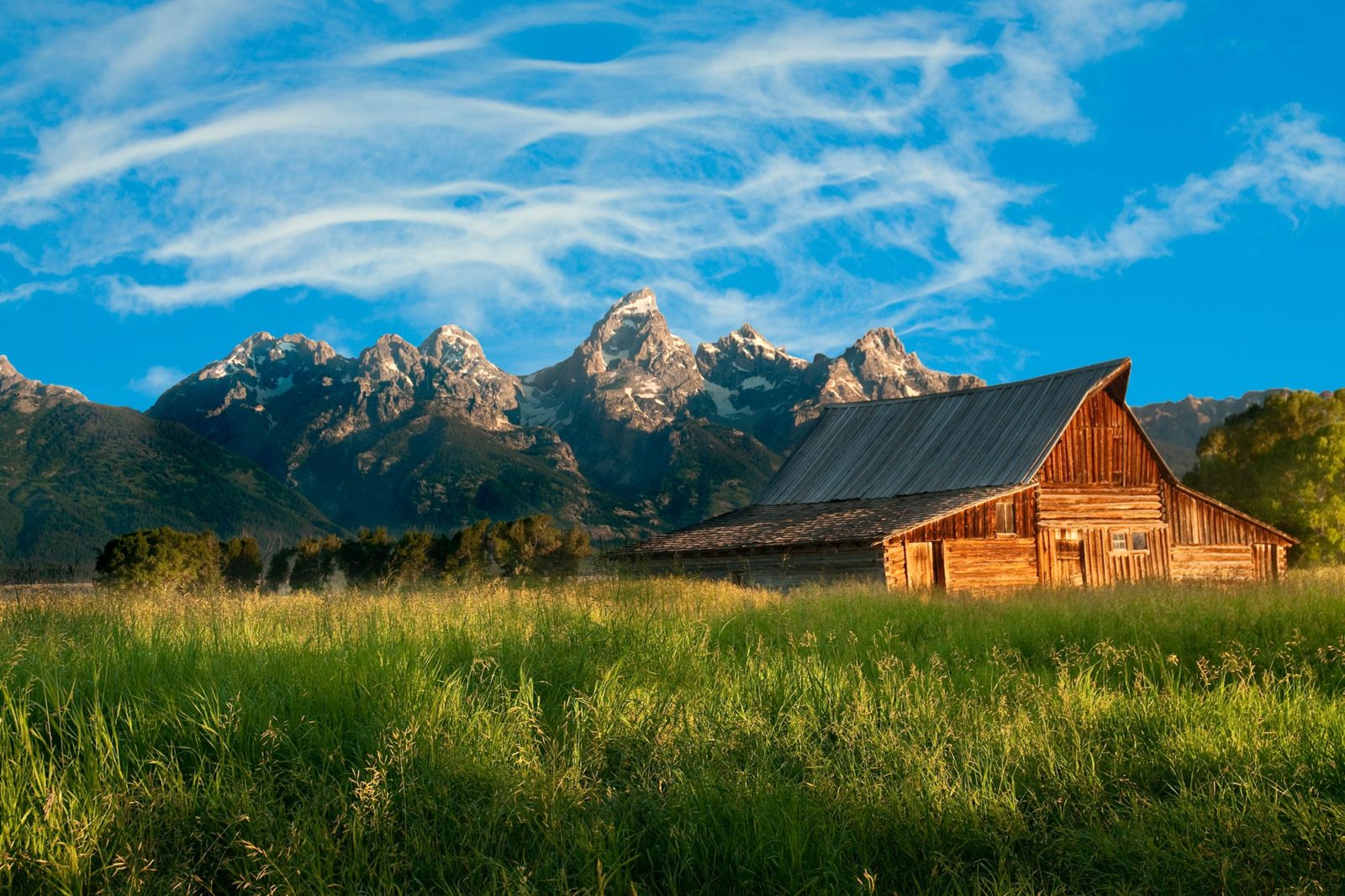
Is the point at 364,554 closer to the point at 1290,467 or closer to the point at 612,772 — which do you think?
the point at 1290,467

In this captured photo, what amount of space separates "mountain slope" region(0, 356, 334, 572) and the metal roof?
4483 inches

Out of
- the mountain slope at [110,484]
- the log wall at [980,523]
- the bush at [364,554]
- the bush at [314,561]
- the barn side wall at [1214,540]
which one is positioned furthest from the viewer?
the mountain slope at [110,484]

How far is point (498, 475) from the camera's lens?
17638 cm

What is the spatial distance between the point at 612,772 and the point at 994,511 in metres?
25.5

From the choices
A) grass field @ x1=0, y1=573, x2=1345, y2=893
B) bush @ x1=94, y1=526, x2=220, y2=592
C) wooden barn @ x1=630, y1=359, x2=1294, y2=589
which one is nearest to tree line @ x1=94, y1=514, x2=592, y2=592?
bush @ x1=94, y1=526, x2=220, y2=592

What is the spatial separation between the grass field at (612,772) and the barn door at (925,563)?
62.3ft

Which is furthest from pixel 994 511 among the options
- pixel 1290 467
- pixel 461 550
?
pixel 461 550

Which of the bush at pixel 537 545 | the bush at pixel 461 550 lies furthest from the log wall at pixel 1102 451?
the bush at pixel 461 550

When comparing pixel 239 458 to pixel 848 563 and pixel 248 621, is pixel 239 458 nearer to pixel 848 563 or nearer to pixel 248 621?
pixel 848 563

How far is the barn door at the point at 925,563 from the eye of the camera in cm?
2767

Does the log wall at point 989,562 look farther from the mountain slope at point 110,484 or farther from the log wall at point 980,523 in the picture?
the mountain slope at point 110,484

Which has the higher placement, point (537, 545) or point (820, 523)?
point (820, 523)

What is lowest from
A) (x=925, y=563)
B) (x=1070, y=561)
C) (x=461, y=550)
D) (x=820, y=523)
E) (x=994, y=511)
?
(x=1070, y=561)

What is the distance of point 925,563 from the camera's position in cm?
2811
